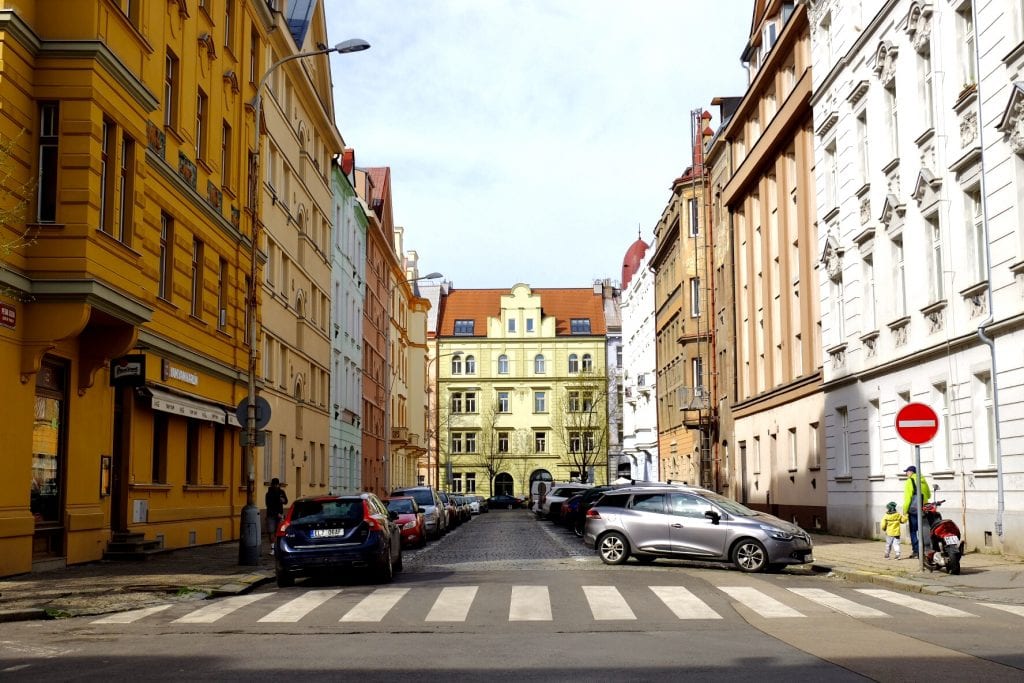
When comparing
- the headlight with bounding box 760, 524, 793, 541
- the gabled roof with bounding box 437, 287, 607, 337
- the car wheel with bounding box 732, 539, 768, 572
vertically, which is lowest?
the car wheel with bounding box 732, 539, 768, 572

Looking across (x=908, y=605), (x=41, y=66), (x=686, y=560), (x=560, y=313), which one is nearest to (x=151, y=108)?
(x=41, y=66)

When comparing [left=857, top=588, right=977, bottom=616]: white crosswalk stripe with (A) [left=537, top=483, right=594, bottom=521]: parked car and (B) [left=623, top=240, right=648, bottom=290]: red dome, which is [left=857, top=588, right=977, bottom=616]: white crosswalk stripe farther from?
(B) [left=623, top=240, right=648, bottom=290]: red dome

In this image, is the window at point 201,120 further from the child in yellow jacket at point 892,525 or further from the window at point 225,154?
the child in yellow jacket at point 892,525

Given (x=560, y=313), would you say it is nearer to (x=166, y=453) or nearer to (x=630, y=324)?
(x=630, y=324)

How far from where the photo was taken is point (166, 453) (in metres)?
26.0

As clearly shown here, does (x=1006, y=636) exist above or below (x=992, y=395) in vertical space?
below

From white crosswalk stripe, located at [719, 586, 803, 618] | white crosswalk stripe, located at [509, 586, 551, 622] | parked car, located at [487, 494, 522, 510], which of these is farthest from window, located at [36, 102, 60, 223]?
parked car, located at [487, 494, 522, 510]

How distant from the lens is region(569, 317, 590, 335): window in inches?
4254

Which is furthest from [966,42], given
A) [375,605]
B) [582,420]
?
[582,420]

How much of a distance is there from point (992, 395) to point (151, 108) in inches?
640

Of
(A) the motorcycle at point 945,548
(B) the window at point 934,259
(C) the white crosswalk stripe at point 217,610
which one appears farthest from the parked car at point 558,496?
(C) the white crosswalk stripe at point 217,610

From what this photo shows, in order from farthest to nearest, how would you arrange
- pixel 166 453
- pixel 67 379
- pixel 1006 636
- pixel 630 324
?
pixel 630 324 < pixel 166 453 < pixel 67 379 < pixel 1006 636

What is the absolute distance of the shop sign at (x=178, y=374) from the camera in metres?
25.6

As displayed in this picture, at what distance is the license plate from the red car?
12163 mm
